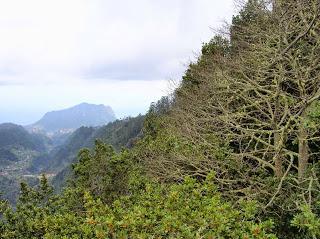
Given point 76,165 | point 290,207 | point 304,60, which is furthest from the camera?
point 76,165

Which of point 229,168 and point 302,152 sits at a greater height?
point 302,152

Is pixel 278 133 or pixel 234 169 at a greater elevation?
pixel 278 133

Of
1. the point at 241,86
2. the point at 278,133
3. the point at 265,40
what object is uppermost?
the point at 265,40

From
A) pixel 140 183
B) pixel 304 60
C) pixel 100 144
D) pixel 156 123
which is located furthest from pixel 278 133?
pixel 156 123

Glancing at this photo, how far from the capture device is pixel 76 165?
23.9 m

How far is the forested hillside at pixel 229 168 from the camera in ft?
29.4

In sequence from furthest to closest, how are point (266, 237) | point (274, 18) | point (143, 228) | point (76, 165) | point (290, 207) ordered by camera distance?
point (76, 165) → point (274, 18) → point (290, 207) → point (143, 228) → point (266, 237)

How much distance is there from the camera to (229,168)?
1678cm

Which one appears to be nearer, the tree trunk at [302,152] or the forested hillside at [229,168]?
the forested hillside at [229,168]

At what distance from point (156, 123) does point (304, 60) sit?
1581 cm

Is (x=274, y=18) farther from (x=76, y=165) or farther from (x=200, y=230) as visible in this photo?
(x=76, y=165)

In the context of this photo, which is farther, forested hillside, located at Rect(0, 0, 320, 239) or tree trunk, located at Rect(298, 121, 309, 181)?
tree trunk, located at Rect(298, 121, 309, 181)

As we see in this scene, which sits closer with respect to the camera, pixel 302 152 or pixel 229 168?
pixel 302 152

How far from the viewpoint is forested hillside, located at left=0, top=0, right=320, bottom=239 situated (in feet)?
29.4
